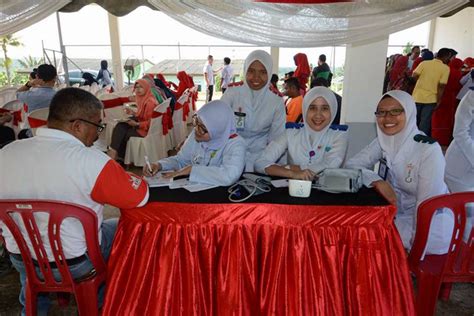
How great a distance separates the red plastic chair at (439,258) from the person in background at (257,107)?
143cm

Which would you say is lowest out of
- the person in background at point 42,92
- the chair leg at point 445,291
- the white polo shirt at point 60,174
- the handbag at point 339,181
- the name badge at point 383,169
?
the chair leg at point 445,291

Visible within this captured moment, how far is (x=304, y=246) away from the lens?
1564 millimetres

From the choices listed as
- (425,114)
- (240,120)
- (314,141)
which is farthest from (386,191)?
(425,114)

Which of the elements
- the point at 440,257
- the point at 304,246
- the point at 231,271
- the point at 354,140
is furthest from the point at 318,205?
the point at 354,140

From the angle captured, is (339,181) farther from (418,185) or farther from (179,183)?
(179,183)

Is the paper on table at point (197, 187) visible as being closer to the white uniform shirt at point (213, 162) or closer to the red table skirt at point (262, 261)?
the white uniform shirt at point (213, 162)

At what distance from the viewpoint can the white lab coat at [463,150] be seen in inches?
91.7

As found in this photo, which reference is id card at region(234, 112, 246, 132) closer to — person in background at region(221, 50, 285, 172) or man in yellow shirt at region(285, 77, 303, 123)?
person in background at region(221, 50, 285, 172)

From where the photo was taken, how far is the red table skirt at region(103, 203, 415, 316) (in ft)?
5.09

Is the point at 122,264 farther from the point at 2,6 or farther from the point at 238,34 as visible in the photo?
the point at 2,6

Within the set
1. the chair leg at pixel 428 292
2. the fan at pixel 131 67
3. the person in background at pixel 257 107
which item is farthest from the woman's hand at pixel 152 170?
the fan at pixel 131 67

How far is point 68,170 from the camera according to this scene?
1404mm

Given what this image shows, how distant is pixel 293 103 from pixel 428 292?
2595 mm

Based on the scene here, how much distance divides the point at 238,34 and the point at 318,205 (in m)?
1.78
